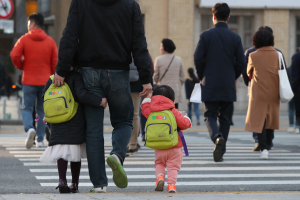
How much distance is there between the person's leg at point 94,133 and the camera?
4719mm

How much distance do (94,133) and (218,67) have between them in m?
3.32

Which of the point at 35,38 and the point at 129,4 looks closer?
the point at 129,4

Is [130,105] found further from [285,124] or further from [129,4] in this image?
[285,124]

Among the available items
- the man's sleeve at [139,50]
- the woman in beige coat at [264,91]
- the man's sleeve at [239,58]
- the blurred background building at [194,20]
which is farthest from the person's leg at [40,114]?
the blurred background building at [194,20]

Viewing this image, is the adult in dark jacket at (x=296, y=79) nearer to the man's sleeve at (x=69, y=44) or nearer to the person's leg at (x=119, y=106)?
the person's leg at (x=119, y=106)

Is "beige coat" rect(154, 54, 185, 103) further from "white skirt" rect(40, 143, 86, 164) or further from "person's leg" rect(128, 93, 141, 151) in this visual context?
"white skirt" rect(40, 143, 86, 164)

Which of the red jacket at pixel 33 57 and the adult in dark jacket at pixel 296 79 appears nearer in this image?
the red jacket at pixel 33 57

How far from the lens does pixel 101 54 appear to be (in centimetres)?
467

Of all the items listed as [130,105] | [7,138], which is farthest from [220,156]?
[7,138]

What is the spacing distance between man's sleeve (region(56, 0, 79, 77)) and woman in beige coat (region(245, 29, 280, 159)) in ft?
13.3

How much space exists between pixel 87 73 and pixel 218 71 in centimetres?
328

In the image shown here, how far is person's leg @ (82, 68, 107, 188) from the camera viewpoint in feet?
15.5

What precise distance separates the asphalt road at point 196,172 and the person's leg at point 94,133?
3.14ft

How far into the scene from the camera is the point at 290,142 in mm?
10961
